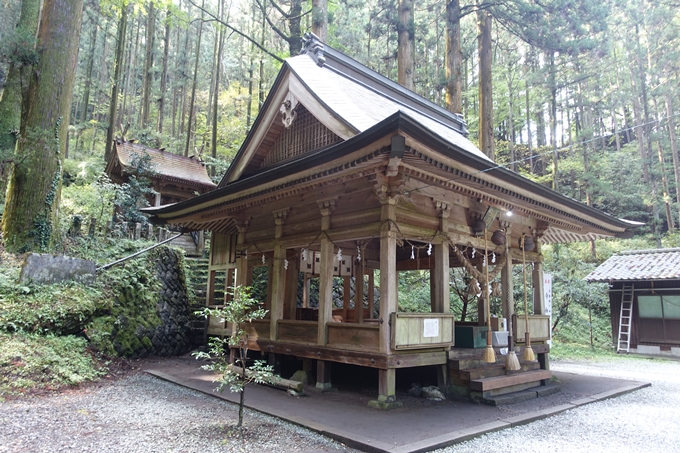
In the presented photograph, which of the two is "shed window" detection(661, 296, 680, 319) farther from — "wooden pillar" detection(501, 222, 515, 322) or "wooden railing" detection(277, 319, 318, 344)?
"wooden railing" detection(277, 319, 318, 344)

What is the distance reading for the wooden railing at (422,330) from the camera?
19.3 feet

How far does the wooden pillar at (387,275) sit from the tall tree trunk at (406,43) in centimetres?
866

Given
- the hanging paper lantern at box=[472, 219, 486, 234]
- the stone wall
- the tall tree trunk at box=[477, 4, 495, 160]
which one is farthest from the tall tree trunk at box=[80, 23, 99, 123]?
the hanging paper lantern at box=[472, 219, 486, 234]

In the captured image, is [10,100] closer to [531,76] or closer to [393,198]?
[393,198]

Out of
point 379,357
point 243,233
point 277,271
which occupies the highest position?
point 243,233

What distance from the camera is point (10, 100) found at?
38.1 ft

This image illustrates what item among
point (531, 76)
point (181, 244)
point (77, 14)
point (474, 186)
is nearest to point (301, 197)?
point (474, 186)

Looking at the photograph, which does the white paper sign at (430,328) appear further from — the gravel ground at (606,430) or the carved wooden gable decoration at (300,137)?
the carved wooden gable decoration at (300,137)

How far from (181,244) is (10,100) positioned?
670cm

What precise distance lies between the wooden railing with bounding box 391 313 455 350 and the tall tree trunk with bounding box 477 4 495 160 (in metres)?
7.61

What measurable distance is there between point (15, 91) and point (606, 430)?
1586 cm

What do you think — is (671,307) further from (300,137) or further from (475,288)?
(300,137)

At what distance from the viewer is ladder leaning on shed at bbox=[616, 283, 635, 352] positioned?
1523 cm

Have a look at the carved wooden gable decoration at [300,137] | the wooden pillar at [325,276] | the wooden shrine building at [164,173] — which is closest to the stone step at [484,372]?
the wooden pillar at [325,276]
